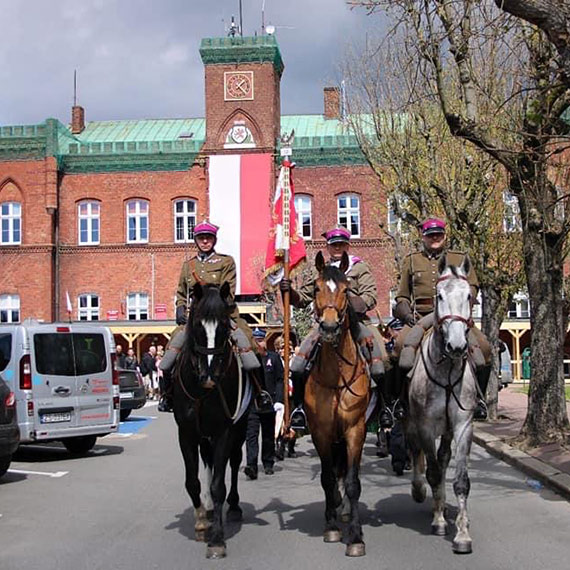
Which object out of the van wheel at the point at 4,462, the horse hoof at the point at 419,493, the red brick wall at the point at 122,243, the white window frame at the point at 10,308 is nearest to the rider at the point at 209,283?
the horse hoof at the point at 419,493

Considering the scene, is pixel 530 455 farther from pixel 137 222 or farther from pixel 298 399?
pixel 137 222

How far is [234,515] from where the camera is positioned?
365 inches

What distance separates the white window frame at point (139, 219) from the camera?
163ft

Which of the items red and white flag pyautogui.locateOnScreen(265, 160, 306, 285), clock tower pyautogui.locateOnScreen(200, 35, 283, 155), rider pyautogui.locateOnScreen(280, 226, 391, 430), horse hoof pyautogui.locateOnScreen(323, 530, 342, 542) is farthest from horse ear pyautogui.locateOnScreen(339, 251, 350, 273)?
clock tower pyautogui.locateOnScreen(200, 35, 283, 155)

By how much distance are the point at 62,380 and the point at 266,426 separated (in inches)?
162

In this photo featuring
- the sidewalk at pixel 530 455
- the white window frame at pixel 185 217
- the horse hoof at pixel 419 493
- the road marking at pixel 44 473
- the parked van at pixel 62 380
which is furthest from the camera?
the white window frame at pixel 185 217

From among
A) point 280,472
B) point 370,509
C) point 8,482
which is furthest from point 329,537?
point 8,482

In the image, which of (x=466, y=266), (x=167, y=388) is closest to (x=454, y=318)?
(x=466, y=266)

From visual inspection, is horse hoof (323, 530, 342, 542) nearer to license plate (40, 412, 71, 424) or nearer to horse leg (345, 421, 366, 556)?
horse leg (345, 421, 366, 556)

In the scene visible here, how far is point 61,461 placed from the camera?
15320 mm

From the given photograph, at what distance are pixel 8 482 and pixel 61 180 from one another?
128ft

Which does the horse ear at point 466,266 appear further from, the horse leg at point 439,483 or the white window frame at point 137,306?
the white window frame at point 137,306

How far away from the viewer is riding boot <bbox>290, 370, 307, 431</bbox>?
8.73 metres

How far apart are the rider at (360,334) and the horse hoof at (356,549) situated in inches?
69.1
